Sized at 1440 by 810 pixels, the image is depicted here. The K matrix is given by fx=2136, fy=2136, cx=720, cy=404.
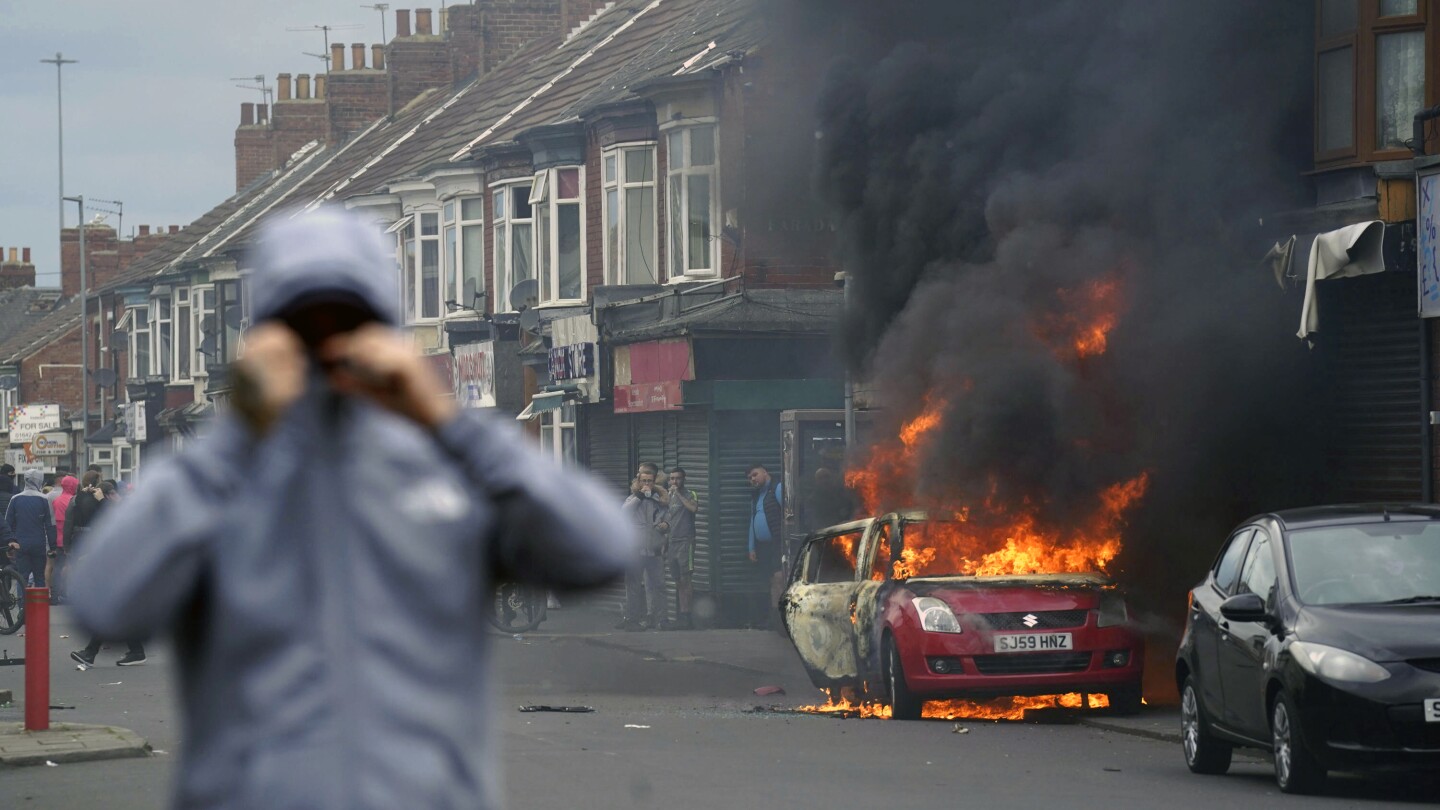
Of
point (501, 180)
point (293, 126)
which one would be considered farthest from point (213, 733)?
point (293, 126)

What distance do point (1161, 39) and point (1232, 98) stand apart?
976 mm

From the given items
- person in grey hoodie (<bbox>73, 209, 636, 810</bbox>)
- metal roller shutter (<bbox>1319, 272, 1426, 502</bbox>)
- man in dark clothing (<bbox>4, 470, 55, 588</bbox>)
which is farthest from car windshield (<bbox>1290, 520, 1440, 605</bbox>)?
man in dark clothing (<bbox>4, 470, 55, 588</bbox>)

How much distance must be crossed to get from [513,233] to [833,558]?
19.6 metres

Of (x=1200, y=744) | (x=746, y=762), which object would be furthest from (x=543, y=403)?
(x=1200, y=744)

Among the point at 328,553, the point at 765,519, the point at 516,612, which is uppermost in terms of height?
the point at 328,553

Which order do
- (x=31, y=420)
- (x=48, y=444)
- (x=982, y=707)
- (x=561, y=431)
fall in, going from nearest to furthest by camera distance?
(x=982, y=707)
(x=561, y=431)
(x=48, y=444)
(x=31, y=420)

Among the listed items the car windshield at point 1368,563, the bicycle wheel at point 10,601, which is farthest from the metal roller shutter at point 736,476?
the car windshield at point 1368,563

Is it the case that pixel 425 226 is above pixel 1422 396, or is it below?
above

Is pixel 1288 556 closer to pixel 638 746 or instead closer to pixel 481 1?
pixel 638 746

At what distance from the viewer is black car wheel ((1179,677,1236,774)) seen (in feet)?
35.3

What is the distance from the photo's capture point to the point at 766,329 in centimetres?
2680

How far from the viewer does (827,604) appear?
14898 mm

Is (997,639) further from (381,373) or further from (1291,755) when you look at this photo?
(381,373)

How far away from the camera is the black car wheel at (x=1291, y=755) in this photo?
953 cm
